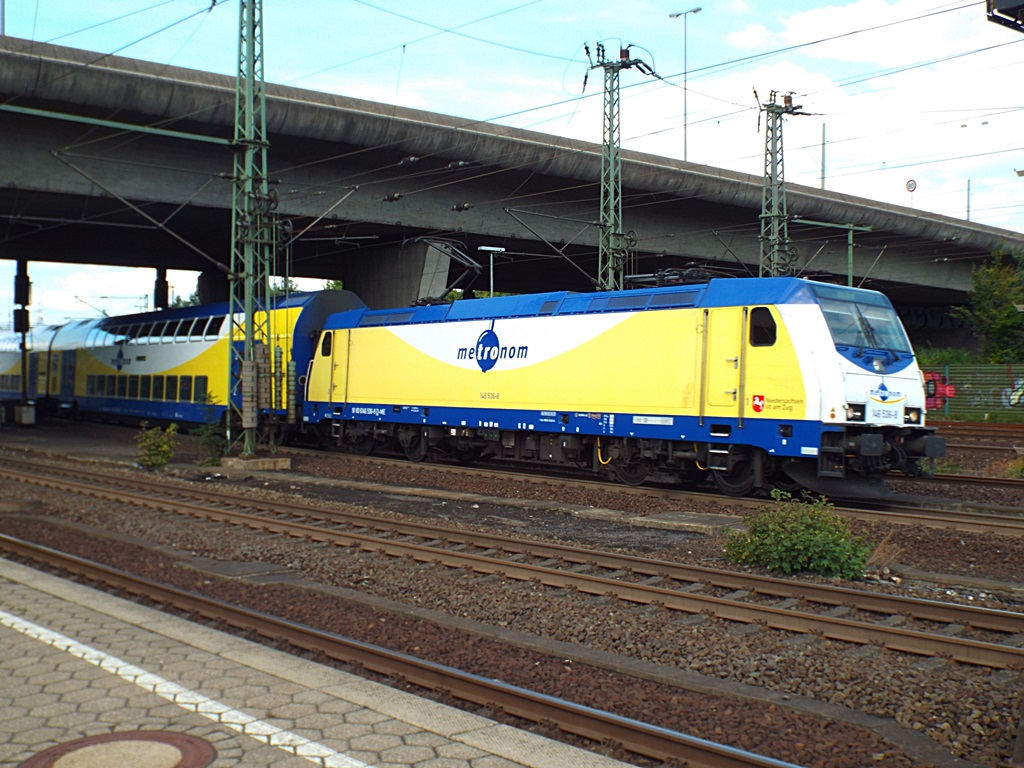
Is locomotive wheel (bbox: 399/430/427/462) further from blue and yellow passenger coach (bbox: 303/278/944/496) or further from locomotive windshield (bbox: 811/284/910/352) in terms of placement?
locomotive windshield (bbox: 811/284/910/352)

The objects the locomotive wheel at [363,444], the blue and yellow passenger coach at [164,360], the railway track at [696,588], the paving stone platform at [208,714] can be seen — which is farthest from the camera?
the blue and yellow passenger coach at [164,360]

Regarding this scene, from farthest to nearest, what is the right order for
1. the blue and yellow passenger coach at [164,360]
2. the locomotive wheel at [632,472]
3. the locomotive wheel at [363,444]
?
1. the blue and yellow passenger coach at [164,360]
2. the locomotive wheel at [363,444]
3. the locomotive wheel at [632,472]

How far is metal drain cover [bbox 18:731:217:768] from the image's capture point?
490 centimetres

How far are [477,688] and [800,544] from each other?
5.19 metres

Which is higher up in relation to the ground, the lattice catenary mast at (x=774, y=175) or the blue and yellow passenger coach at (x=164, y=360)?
the lattice catenary mast at (x=774, y=175)

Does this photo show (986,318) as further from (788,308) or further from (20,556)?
(20,556)

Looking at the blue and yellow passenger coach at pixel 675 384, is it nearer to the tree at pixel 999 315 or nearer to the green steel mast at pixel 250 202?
the green steel mast at pixel 250 202

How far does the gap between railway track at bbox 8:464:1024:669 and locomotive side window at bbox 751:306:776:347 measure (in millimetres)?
5557

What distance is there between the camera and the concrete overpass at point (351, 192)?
24.7 meters

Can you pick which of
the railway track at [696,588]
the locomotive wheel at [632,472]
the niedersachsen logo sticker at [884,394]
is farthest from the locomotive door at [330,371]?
the niedersachsen logo sticker at [884,394]

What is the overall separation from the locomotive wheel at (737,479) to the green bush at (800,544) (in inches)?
192

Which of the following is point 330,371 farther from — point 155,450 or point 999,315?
point 999,315

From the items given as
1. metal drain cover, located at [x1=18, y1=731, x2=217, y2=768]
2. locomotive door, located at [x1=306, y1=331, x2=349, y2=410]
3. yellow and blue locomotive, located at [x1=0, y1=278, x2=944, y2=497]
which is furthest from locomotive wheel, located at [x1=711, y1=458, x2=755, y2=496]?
metal drain cover, located at [x1=18, y1=731, x2=217, y2=768]

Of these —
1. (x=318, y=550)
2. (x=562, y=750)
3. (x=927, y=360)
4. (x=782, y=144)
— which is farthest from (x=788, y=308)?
(x=927, y=360)
